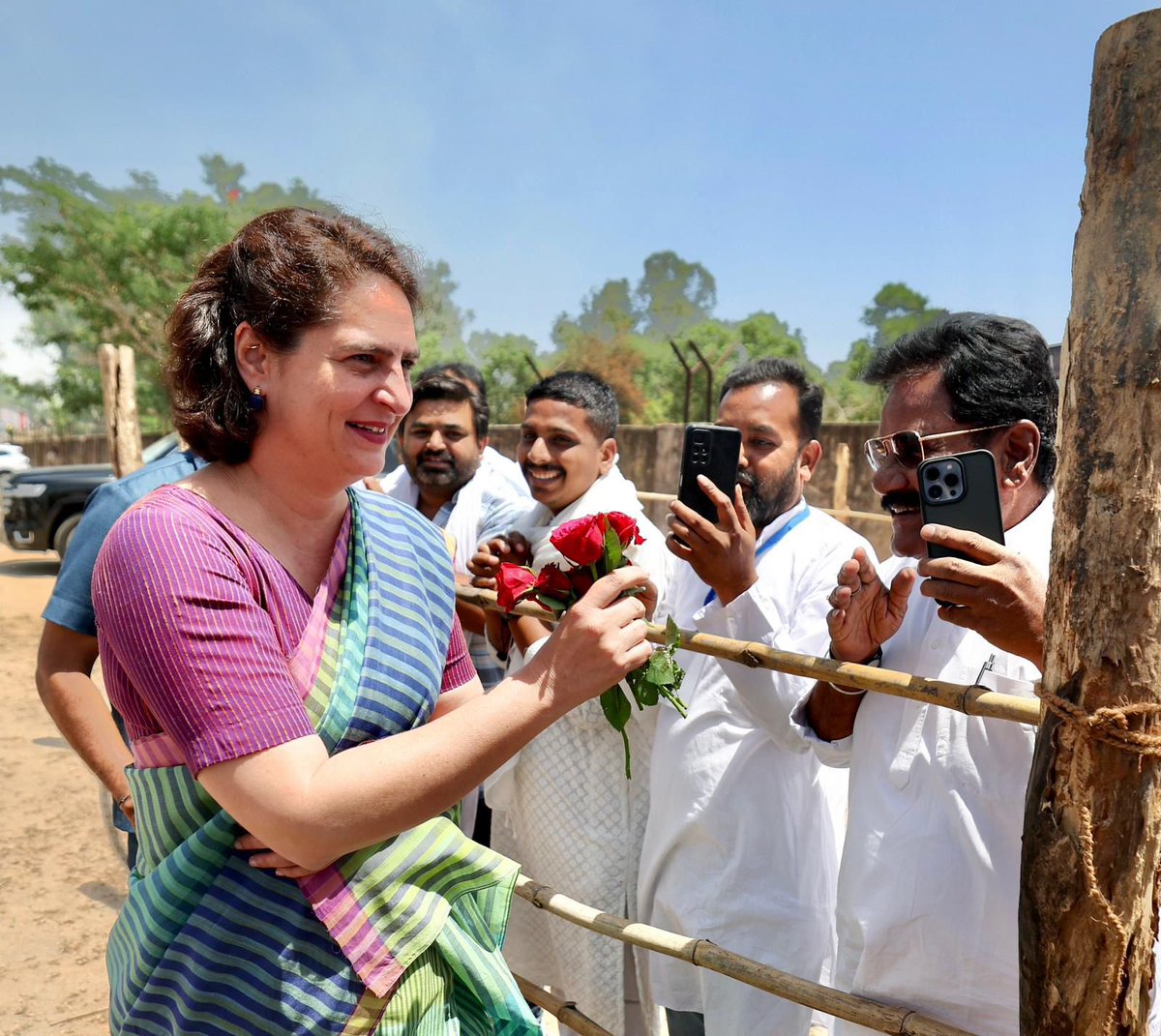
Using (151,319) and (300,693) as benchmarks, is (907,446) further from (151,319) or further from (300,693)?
(151,319)

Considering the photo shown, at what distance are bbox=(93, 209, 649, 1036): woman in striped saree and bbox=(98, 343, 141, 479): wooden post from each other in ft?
13.1

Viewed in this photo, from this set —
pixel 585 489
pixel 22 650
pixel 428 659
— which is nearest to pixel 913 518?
pixel 428 659

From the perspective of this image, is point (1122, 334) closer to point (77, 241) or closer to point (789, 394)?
point (789, 394)

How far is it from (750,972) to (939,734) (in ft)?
2.01

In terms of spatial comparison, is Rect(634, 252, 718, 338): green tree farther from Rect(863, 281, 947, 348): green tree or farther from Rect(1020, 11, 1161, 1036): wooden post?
Rect(1020, 11, 1161, 1036): wooden post

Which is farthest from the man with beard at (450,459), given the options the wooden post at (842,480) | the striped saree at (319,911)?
the wooden post at (842,480)

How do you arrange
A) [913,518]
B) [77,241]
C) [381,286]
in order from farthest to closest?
1. [77,241]
2. [913,518]
3. [381,286]

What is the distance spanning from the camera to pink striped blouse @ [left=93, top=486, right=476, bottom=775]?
1.28 meters

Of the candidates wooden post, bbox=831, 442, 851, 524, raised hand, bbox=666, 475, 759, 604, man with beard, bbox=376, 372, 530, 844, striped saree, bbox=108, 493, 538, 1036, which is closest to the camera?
striped saree, bbox=108, 493, 538, 1036

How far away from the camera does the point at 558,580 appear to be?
1.93 metres

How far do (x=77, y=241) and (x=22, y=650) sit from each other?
1825cm

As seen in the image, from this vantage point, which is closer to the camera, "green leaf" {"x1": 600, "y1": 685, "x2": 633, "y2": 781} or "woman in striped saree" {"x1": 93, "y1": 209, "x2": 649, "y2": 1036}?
"woman in striped saree" {"x1": 93, "y1": 209, "x2": 649, "y2": 1036}

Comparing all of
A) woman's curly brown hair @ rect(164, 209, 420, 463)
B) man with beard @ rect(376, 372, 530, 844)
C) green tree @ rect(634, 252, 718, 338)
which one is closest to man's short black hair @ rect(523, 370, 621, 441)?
man with beard @ rect(376, 372, 530, 844)

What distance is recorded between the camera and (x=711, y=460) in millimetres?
2262
